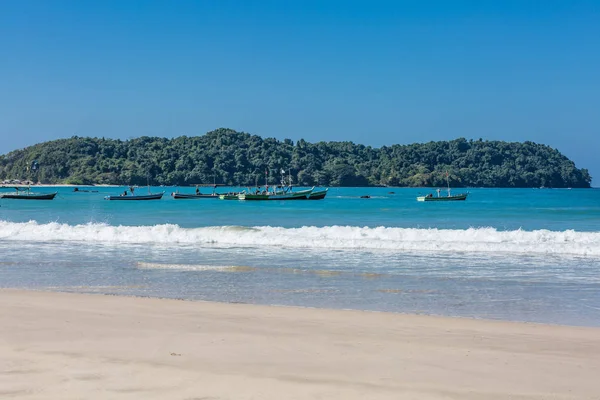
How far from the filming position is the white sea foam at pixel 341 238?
73.5 ft

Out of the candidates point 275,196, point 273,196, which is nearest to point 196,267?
point 275,196

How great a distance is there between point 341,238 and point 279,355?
1763 cm

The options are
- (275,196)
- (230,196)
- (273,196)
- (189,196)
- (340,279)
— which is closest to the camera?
(340,279)

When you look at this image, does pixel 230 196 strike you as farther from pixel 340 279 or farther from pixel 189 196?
pixel 340 279

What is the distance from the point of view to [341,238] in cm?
2548

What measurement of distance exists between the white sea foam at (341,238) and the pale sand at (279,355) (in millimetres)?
12596

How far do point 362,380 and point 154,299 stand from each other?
6.09 meters

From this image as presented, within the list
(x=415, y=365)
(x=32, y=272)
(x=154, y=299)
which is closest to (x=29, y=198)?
(x=32, y=272)

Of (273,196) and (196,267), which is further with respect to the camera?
(273,196)

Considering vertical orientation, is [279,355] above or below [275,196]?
below

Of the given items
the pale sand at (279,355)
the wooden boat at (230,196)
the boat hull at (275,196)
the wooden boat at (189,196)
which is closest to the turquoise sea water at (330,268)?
the pale sand at (279,355)

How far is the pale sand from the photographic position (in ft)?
21.7

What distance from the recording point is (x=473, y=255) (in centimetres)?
2067

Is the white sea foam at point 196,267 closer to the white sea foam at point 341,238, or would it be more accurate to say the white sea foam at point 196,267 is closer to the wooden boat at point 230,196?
the white sea foam at point 341,238
